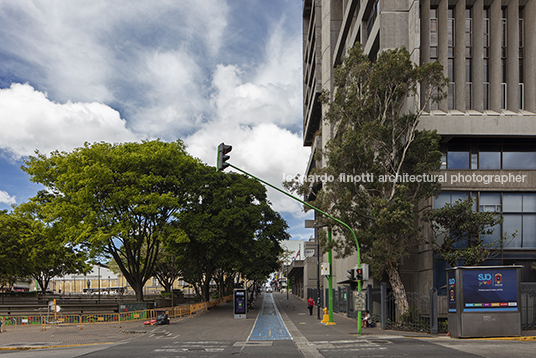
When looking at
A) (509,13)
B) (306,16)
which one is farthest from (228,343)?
(306,16)

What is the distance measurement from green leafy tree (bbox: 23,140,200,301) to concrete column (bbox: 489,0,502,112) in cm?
2404

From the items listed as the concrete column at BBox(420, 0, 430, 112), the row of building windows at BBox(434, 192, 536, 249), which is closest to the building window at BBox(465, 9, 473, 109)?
the concrete column at BBox(420, 0, 430, 112)

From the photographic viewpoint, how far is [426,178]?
25016 mm

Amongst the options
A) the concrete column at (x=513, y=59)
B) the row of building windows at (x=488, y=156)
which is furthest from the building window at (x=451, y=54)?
the concrete column at (x=513, y=59)

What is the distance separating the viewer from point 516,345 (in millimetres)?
16781

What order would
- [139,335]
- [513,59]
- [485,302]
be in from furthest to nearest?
[513,59], [139,335], [485,302]

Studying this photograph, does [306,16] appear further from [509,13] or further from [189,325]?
[189,325]

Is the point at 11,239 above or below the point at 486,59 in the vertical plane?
below

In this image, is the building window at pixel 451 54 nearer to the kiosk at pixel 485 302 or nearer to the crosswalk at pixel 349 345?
the kiosk at pixel 485 302

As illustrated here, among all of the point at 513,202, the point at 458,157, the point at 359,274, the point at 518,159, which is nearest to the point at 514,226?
the point at 513,202

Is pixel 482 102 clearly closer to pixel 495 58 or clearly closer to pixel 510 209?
pixel 495 58

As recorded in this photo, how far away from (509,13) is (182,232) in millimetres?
28390

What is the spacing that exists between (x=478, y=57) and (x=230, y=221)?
75.1 feet

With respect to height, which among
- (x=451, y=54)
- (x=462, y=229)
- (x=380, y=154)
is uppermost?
(x=451, y=54)
